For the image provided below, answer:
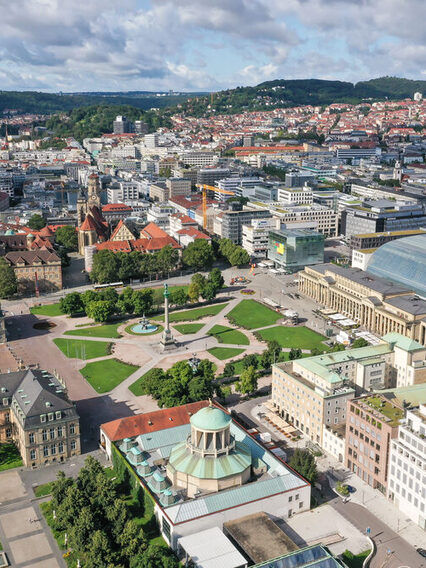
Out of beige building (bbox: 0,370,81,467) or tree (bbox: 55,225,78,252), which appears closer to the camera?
beige building (bbox: 0,370,81,467)

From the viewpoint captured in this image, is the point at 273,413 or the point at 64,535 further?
the point at 273,413

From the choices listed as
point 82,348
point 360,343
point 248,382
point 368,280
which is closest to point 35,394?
point 248,382

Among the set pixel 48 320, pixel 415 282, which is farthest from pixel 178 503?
pixel 415 282

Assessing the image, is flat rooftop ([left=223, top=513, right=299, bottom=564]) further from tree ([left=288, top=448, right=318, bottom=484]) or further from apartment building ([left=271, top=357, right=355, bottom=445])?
apartment building ([left=271, top=357, right=355, bottom=445])

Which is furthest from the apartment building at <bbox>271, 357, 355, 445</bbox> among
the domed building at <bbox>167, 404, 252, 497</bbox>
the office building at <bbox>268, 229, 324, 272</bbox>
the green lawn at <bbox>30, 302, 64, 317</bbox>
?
the office building at <bbox>268, 229, 324, 272</bbox>

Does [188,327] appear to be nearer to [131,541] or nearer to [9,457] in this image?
[9,457]

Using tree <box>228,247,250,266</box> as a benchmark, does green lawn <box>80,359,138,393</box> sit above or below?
below

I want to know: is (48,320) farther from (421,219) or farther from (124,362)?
(421,219)
